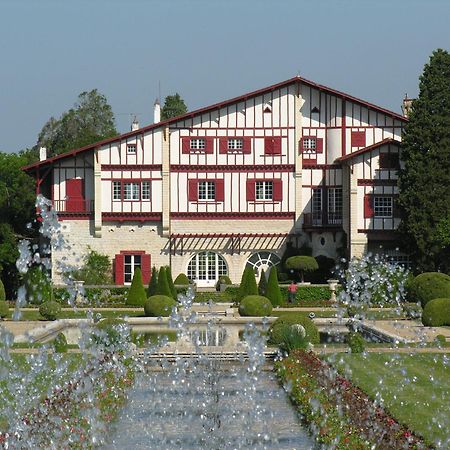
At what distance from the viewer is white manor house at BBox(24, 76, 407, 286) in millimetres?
46125

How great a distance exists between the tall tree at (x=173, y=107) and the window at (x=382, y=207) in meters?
29.4

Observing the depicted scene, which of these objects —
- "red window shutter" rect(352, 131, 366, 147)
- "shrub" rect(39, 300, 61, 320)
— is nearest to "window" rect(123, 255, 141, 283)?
"red window shutter" rect(352, 131, 366, 147)

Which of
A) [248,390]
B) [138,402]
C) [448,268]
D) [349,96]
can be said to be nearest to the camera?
[138,402]

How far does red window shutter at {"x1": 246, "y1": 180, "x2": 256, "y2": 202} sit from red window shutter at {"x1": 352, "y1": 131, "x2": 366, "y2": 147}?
4.25 meters

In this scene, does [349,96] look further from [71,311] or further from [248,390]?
[248,390]

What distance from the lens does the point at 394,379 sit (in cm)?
2012

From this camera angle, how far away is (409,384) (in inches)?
764

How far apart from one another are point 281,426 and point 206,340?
12888 millimetres

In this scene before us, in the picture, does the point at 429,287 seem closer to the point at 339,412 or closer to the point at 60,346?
the point at 60,346

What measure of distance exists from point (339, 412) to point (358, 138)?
102ft

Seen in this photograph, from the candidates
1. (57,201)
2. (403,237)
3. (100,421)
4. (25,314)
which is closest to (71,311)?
(25,314)

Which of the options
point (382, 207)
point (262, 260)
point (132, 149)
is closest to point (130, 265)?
point (132, 149)

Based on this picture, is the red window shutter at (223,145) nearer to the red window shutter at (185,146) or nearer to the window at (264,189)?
the red window shutter at (185,146)

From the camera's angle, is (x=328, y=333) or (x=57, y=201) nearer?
(x=328, y=333)
